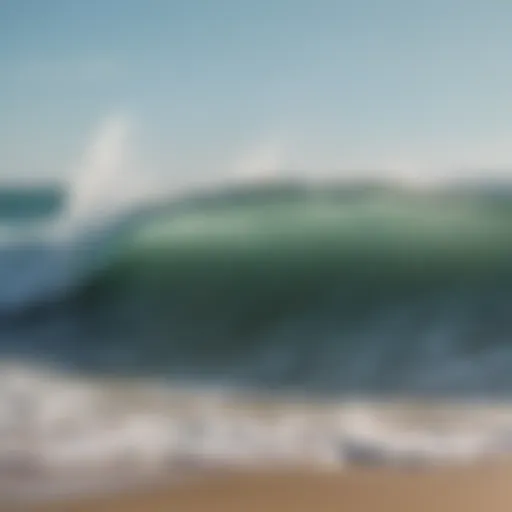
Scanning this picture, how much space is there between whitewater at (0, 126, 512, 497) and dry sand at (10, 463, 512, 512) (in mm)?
22

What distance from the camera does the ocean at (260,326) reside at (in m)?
1.19

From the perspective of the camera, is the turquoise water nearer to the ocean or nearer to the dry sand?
the ocean

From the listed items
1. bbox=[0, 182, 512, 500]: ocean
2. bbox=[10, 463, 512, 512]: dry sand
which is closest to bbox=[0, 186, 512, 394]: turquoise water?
bbox=[0, 182, 512, 500]: ocean

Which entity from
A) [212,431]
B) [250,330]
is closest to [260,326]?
[250,330]

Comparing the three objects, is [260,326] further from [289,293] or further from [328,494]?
[328,494]

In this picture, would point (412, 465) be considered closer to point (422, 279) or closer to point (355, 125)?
point (422, 279)

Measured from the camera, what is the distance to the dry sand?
3.80ft

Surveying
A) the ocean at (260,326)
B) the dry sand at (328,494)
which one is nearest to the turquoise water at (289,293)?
the ocean at (260,326)

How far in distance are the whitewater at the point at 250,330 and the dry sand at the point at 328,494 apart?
0.02 meters

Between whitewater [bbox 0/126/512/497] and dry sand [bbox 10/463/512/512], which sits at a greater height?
whitewater [bbox 0/126/512/497]

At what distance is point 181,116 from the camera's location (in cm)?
123

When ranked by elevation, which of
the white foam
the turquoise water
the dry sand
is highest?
the turquoise water

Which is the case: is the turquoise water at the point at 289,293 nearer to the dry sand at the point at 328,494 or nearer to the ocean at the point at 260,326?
the ocean at the point at 260,326

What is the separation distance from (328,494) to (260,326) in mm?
238
